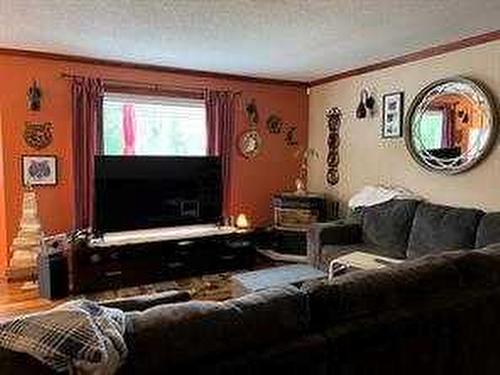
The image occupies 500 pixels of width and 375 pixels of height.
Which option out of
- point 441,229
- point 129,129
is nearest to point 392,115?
point 441,229

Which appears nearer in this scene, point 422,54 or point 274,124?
point 422,54

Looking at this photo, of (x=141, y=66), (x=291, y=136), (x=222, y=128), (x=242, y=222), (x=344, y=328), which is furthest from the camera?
(x=291, y=136)

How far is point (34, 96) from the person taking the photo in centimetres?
441

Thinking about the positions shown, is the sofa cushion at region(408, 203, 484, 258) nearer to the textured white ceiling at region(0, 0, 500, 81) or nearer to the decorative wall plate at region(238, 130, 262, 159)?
the textured white ceiling at region(0, 0, 500, 81)

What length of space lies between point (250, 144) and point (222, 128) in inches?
19.1

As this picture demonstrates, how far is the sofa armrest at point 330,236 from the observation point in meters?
4.41

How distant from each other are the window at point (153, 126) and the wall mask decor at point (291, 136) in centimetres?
121

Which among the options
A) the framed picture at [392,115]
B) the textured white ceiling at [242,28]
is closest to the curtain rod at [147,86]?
the textured white ceiling at [242,28]

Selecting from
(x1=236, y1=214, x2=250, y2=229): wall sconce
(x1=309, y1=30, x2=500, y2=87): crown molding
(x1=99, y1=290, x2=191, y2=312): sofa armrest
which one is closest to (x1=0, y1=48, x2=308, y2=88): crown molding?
(x1=309, y1=30, x2=500, y2=87): crown molding

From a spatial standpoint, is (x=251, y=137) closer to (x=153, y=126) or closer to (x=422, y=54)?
(x=153, y=126)

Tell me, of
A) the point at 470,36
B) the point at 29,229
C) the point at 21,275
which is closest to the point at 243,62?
the point at 470,36

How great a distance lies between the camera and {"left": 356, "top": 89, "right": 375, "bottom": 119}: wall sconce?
4992mm

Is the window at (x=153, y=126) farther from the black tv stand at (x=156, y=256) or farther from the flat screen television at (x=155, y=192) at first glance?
the black tv stand at (x=156, y=256)

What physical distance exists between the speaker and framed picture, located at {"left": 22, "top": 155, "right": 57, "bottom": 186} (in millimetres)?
873
